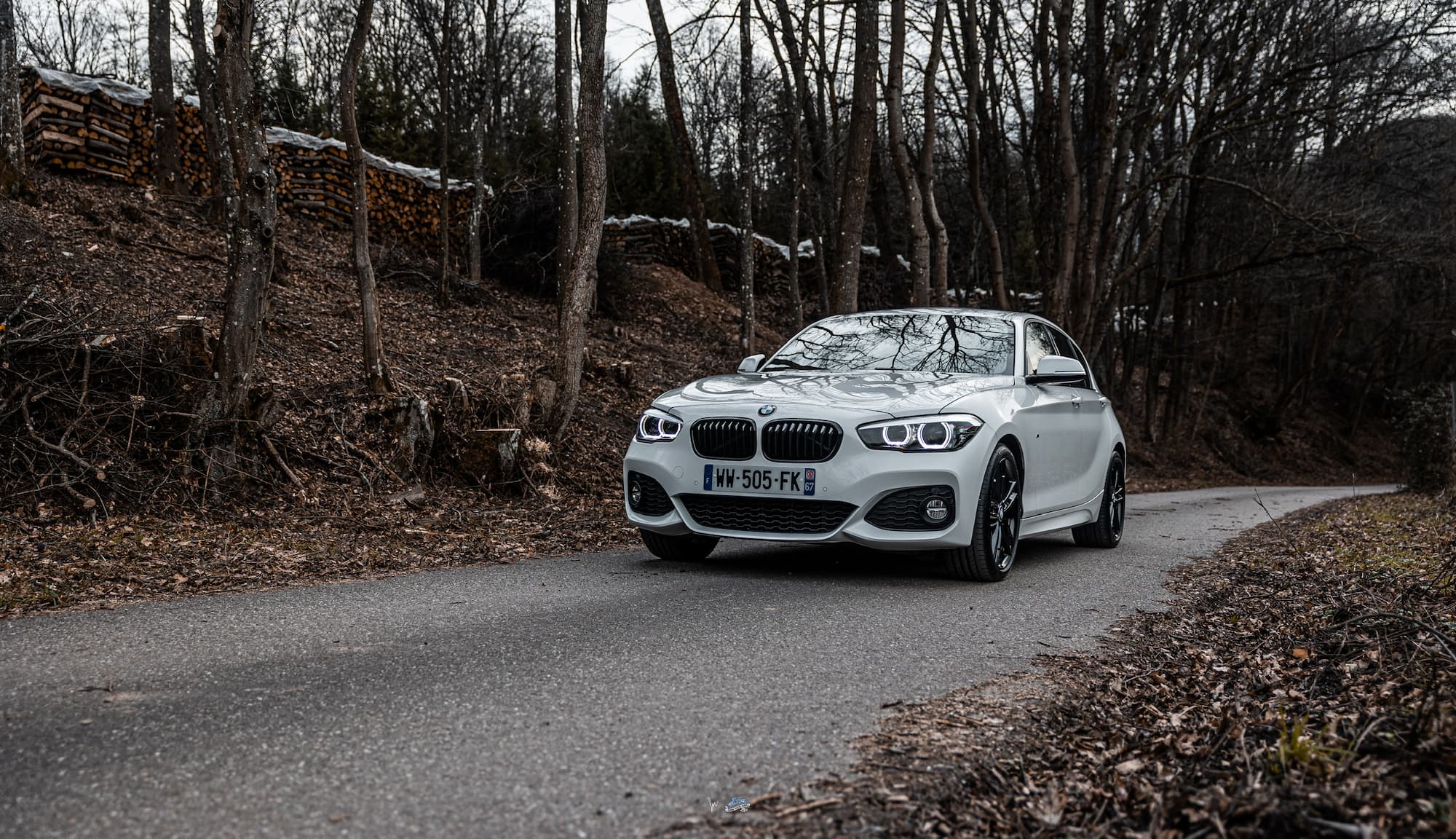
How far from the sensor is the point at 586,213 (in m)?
11.8

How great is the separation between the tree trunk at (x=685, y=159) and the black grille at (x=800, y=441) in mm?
12058

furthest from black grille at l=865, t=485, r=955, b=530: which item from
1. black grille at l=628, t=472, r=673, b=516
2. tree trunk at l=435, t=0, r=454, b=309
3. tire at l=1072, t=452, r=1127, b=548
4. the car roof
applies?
tree trunk at l=435, t=0, r=454, b=309

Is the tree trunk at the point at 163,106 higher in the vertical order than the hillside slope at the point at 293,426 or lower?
higher

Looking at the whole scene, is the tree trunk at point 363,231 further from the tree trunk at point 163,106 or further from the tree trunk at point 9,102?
the tree trunk at point 163,106

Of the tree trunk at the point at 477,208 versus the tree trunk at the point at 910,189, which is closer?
the tree trunk at the point at 910,189

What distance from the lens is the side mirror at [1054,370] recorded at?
7516mm

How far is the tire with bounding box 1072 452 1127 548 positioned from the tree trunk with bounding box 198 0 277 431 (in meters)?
6.54

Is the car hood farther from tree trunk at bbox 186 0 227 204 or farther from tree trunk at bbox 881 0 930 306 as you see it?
tree trunk at bbox 186 0 227 204

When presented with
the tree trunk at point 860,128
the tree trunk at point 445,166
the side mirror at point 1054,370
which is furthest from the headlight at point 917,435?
the tree trunk at point 445,166

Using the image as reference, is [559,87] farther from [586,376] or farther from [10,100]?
[10,100]

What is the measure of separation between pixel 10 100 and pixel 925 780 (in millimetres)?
14029

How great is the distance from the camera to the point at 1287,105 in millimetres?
23641

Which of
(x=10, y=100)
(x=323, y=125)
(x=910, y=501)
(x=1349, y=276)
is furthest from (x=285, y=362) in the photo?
(x=1349, y=276)

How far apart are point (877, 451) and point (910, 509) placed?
37cm
